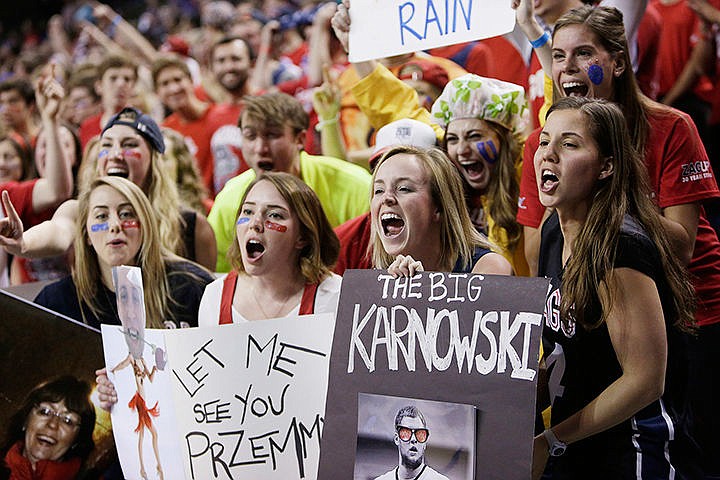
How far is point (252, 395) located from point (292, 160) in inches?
60.4

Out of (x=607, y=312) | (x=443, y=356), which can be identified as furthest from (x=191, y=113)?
(x=607, y=312)

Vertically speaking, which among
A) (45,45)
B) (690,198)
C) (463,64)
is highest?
(45,45)

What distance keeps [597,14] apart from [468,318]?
104 cm

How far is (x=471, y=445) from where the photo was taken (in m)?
2.19

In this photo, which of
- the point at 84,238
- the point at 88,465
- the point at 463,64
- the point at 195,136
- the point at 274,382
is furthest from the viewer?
the point at 195,136

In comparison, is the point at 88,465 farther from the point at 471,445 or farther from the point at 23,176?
the point at 23,176

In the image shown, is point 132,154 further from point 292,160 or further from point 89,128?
point 89,128

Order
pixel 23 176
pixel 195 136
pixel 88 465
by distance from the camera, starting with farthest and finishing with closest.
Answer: pixel 195 136
pixel 23 176
pixel 88 465

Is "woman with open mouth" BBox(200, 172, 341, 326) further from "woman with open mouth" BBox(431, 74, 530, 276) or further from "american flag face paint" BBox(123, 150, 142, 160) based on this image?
"american flag face paint" BBox(123, 150, 142, 160)

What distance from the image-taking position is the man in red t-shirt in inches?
223

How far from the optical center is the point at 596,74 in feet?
8.96

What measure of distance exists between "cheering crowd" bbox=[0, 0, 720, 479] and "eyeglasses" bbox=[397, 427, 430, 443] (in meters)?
0.06

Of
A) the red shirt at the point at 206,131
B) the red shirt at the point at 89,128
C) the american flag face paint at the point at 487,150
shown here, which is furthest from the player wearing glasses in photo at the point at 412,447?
the red shirt at the point at 89,128

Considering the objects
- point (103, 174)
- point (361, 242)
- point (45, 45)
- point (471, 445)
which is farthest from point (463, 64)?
point (45, 45)
